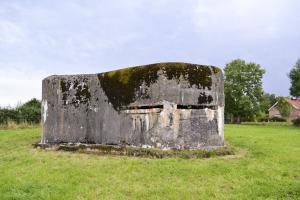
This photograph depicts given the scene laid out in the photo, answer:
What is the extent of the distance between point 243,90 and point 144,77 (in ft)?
141

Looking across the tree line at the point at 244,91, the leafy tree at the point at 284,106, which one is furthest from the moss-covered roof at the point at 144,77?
the leafy tree at the point at 284,106

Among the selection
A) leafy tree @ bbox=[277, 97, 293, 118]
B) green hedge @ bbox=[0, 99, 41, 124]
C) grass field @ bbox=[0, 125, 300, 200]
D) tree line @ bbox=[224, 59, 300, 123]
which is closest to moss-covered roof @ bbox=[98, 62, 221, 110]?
grass field @ bbox=[0, 125, 300, 200]

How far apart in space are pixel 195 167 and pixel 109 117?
11.5ft

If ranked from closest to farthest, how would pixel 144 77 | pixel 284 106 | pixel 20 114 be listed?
pixel 144 77
pixel 20 114
pixel 284 106

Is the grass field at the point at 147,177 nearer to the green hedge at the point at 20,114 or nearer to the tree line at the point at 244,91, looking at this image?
the green hedge at the point at 20,114

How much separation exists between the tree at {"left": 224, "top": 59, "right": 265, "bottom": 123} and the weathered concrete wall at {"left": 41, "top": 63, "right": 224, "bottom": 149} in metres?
40.1

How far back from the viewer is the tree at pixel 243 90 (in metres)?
49.8

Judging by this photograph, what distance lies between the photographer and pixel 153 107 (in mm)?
10047

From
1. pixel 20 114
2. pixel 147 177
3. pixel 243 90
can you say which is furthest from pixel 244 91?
pixel 147 177

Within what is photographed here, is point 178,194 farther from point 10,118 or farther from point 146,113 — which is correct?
point 10,118

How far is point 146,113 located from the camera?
10.1 m

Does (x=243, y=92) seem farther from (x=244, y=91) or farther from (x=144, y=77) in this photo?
(x=144, y=77)

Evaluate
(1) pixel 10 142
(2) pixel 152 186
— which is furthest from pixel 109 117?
(1) pixel 10 142

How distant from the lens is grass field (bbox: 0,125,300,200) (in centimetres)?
637
